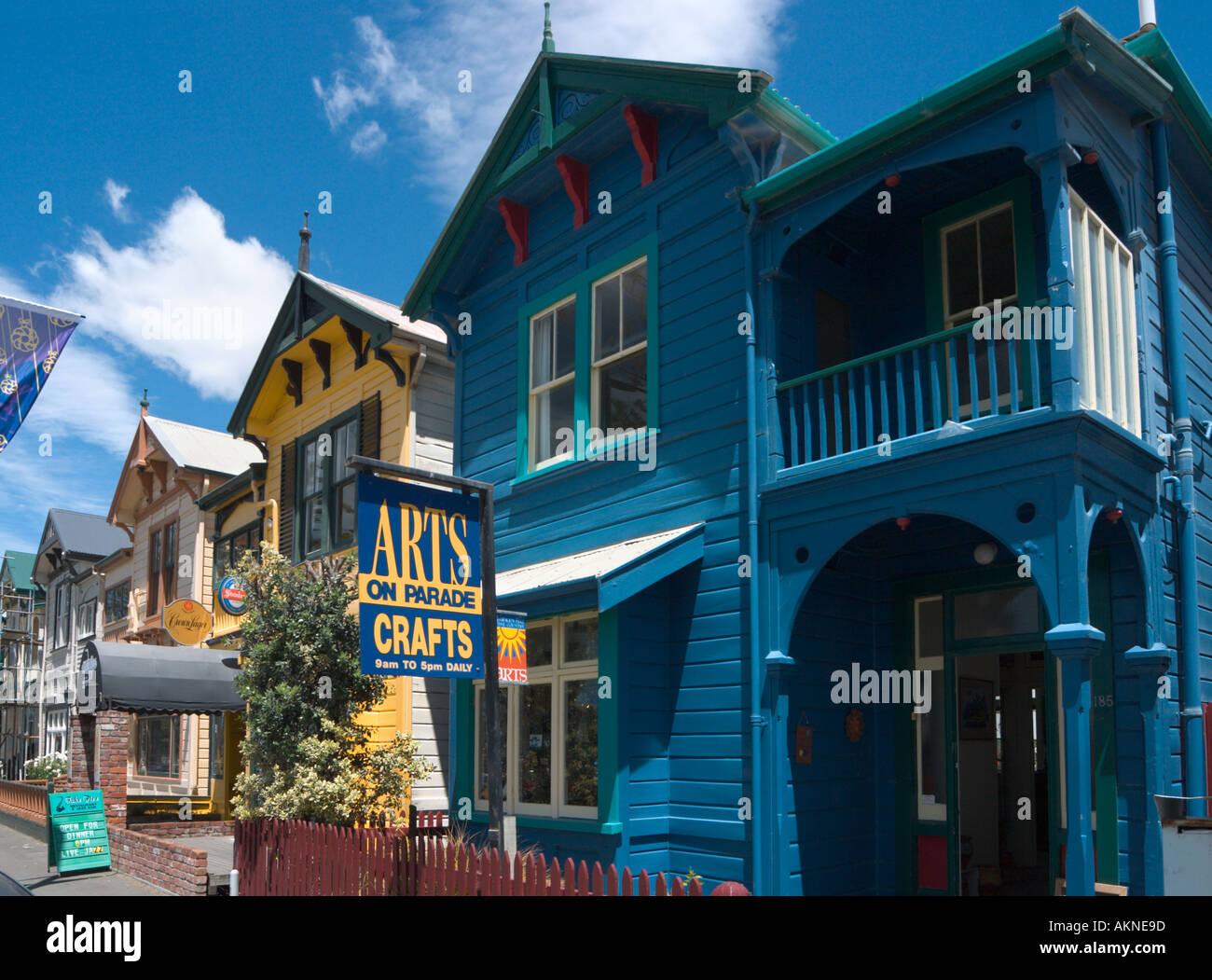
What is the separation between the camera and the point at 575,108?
1223cm

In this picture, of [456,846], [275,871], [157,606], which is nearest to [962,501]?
[456,846]

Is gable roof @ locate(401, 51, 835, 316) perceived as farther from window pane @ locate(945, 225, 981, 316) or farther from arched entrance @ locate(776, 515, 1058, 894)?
arched entrance @ locate(776, 515, 1058, 894)

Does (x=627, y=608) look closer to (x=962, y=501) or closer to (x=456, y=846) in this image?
(x=456, y=846)

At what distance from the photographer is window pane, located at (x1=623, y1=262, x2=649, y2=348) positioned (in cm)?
1181

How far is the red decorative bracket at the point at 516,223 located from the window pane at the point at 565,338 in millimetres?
1077

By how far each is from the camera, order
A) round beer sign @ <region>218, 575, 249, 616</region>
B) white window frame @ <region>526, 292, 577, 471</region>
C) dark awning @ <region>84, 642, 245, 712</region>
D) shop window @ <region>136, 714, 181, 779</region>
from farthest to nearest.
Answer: shop window @ <region>136, 714, 181, 779</region> → round beer sign @ <region>218, 575, 249, 616</region> → dark awning @ <region>84, 642, 245, 712</region> → white window frame @ <region>526, 292, 577, 471</region>

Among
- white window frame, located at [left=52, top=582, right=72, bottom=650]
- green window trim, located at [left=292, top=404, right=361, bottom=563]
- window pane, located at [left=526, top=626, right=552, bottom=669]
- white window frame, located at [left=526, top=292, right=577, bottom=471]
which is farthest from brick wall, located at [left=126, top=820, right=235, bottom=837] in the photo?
white window frame, located at [left=52, top=582, right=72, bottom=650]

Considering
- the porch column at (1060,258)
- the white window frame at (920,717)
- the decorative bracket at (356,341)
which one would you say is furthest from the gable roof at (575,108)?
the white window frame at (920,717)

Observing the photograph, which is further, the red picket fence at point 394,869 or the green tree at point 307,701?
the green tree at point 307,701

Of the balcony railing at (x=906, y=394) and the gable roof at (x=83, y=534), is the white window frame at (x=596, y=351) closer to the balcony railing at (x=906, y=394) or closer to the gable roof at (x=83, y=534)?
the balcony railing at (x=906, y=394)

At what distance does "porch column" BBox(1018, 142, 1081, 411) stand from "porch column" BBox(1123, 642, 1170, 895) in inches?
86.5

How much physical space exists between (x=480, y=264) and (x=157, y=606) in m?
16.1

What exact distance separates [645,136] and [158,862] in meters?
10.8

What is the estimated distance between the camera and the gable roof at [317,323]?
15.1 metres
